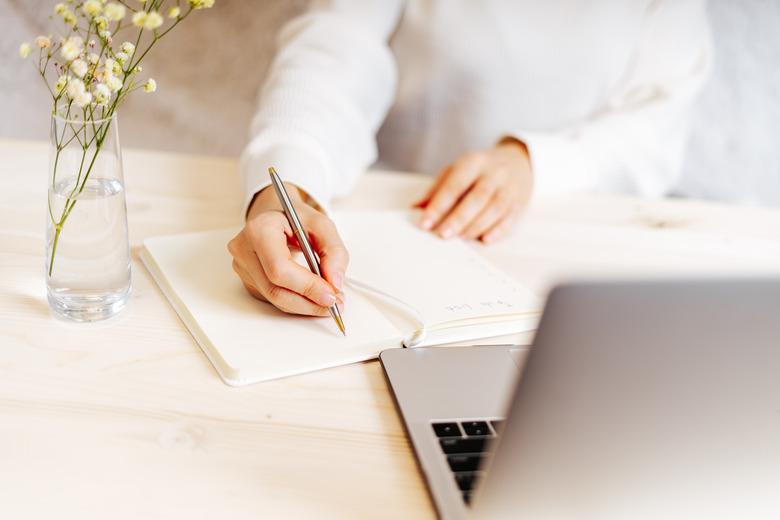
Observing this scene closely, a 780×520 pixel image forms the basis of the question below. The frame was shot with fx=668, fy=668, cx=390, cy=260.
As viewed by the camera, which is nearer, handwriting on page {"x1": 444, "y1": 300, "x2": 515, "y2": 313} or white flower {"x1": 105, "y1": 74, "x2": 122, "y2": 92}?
white flower {"x1": 105, "y1": 74, "x2": 122, "y2": 92}

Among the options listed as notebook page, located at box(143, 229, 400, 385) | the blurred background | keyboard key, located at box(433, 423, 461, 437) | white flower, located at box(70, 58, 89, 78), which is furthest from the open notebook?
the blurred background

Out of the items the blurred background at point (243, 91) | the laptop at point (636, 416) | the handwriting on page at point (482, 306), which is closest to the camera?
the laptop at point (636, 416)

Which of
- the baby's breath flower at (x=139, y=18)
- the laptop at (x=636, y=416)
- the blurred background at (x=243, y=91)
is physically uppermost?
the baby's breath flower at (x=139, y=18)

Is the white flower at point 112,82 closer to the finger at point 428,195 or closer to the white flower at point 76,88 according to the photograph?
the white flower at point 76,88

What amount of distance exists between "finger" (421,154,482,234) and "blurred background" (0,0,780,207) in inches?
26.8

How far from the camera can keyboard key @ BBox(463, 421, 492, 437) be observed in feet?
1.49

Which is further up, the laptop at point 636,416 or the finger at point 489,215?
the laptop at point 636,416

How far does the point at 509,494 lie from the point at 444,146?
0.99 metres

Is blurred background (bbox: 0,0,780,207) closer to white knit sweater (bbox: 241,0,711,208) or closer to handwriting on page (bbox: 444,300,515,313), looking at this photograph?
white knit sweater (bbox: 241,0,711,208)

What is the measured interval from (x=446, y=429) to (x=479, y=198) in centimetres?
41

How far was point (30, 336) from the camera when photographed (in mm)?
537

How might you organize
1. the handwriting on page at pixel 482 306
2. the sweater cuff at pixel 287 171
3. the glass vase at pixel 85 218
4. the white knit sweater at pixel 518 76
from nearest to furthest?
the glass vase at pixel 85 218
the handwriting on page at pixel 482 306
the sweater cuff at pixel 287 171
the white knit sweater at pixel 518 76

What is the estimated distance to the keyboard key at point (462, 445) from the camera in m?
0.44

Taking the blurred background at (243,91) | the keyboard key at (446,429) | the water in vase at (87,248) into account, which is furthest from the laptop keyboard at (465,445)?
the blurred background at (243,91)
